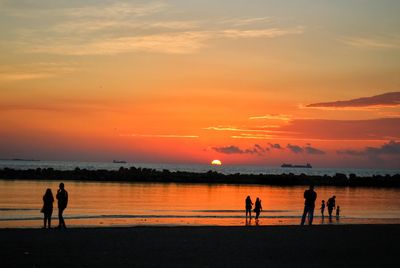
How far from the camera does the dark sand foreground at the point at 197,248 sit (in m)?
13.2

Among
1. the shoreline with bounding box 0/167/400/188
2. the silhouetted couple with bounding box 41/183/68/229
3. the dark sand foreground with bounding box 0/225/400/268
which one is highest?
the shoreline with bounding box 0/167/400/188

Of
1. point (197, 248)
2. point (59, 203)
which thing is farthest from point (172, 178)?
point (197, 248)

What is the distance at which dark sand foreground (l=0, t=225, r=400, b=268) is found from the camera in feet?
43.4

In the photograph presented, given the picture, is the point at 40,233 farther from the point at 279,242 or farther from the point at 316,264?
the point at 316,264

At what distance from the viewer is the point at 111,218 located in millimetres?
32094

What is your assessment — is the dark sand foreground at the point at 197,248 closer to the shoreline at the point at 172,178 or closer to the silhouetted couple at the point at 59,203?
the silhouetted couple at the point at 59,203

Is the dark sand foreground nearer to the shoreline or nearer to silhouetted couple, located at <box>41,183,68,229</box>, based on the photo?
silhouetted couple, located at <box>41,183,68,229</box>

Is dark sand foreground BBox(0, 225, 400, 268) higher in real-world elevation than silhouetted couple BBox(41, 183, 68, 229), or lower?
lower

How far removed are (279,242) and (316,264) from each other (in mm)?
4350

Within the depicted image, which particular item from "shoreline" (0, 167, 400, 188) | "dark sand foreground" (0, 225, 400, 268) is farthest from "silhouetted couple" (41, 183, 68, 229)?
"shoreline" (0, 167, 400, 188)

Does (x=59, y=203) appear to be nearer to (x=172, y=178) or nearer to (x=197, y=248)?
(x=197, y=248)

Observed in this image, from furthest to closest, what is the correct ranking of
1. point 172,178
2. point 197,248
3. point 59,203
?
1. point 172,178
2. point 59,203
3. point 197,248

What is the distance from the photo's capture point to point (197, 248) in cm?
1578

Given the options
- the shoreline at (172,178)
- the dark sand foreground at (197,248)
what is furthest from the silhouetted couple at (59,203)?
the shoreline at (172,178)
